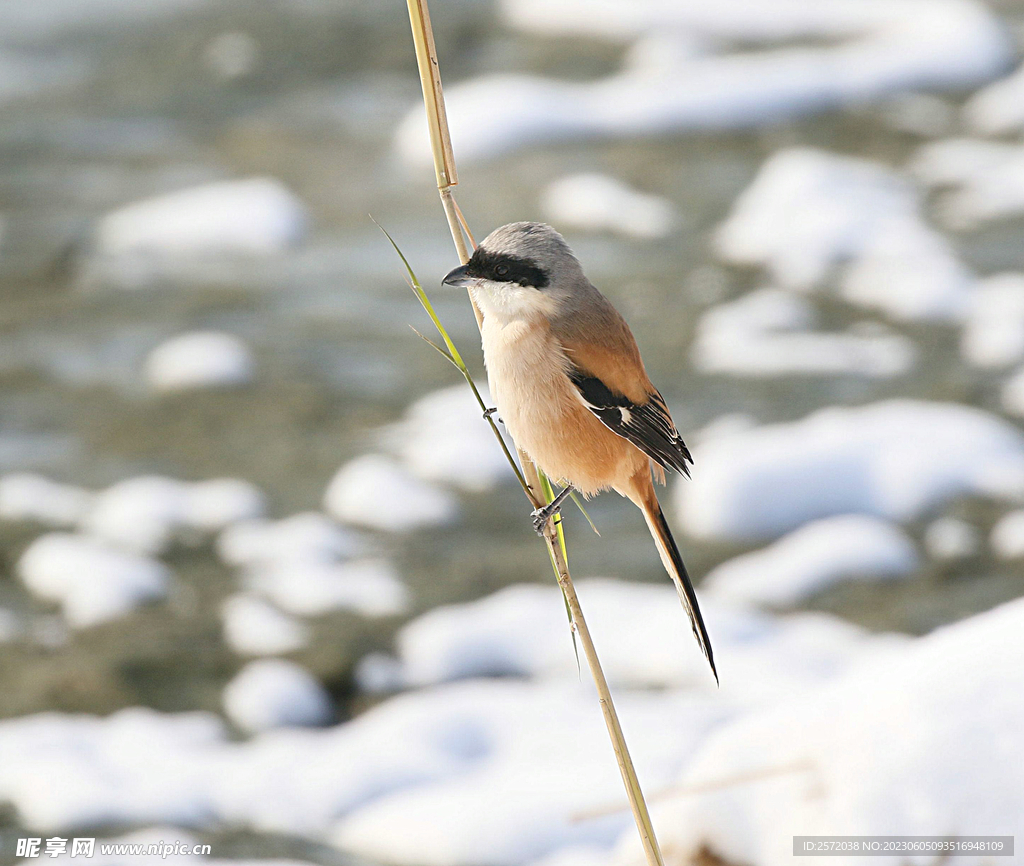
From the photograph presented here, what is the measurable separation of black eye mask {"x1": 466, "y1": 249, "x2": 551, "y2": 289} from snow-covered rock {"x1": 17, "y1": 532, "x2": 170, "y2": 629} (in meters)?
2.35


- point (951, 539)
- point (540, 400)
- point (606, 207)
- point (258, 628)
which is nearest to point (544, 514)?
point (540, 400)

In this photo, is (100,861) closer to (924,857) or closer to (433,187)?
(924,857)

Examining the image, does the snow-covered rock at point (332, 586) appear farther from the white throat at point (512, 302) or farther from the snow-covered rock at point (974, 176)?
the snow-covered rock at point (974, 176)

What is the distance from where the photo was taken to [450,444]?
181 inches

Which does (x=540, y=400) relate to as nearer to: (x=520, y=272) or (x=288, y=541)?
(x=520, y=272)

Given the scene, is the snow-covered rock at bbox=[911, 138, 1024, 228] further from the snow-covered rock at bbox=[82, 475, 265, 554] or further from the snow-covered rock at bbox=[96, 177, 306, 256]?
the snow-covered rock at bbox=[82, 475, 265, 554]

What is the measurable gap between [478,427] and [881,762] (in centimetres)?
285

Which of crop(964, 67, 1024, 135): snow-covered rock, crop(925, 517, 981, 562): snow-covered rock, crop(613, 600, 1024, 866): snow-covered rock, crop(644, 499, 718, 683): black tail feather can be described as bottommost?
crop(613, 600, 1024, 866): snow-covered rock

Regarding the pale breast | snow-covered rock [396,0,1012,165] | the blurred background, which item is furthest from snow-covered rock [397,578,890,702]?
snow-covered rock [396,0,1012,165]

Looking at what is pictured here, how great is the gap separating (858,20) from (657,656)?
17.6ft

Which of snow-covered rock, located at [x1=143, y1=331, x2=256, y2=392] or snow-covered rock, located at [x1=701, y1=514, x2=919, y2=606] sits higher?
snow-covered rock, located at [x1=143, y1=331, x2=256, y2=392]

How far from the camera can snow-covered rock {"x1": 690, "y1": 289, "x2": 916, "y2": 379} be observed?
16.0 feet

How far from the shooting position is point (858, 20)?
7.44 m

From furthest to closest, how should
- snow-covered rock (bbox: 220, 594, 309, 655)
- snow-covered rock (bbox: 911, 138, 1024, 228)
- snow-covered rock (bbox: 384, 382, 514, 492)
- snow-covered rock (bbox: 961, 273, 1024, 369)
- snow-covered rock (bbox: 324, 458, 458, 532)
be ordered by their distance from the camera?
snow-covered rock (bbox: 911, 138, 1024, 228)
snow-covered rock (bbox: 961, 273, 1024, 369)
snow-covered rock (bbox: 384, 382, 514, 492)
snow-covered rock (bbox: 324, 458, 458, 532)
snow-covered rock (bbox: 220, 594, 309, 655)
